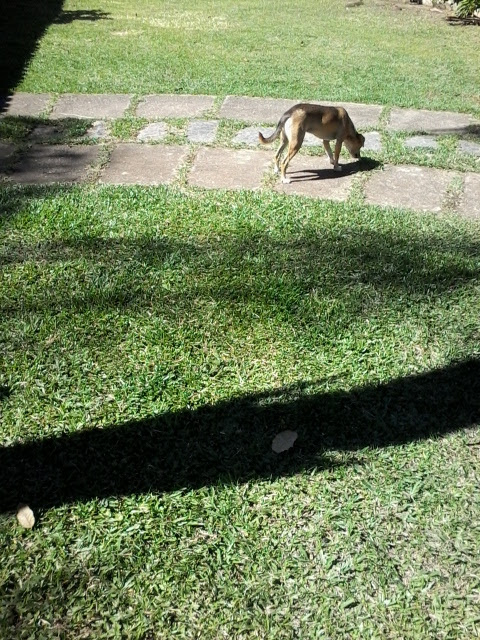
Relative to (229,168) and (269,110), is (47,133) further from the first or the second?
(269,110)

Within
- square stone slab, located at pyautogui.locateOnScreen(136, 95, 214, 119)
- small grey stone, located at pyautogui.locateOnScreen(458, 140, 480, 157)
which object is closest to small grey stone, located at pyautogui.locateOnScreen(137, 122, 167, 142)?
square stone slab, located at pyautogui.locateOnScreen(136, 95, 214, 119)

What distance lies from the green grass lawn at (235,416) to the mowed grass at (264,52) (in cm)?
300

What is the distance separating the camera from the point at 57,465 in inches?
100

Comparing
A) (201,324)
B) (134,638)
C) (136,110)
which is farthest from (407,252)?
(136,110)

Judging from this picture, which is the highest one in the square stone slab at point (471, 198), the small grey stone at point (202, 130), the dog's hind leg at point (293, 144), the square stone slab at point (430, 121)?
the dog's hind leg at point (293, 144)

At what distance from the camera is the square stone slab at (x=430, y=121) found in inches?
242

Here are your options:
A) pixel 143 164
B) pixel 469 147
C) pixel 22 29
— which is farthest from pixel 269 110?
pixel 22 29

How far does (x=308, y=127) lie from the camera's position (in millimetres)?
4949

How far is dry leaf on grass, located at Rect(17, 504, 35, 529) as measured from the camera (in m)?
2.30

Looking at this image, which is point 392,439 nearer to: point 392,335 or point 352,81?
point 392,335

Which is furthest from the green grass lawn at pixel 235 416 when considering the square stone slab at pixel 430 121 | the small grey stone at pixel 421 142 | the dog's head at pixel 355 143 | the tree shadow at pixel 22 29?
the tree shadow at pixel 22 29

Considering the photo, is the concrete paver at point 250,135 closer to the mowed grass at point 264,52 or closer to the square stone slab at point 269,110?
the square stone slab at point 269,110

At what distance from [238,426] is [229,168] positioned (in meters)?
3.01

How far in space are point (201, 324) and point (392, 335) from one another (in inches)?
37.5
